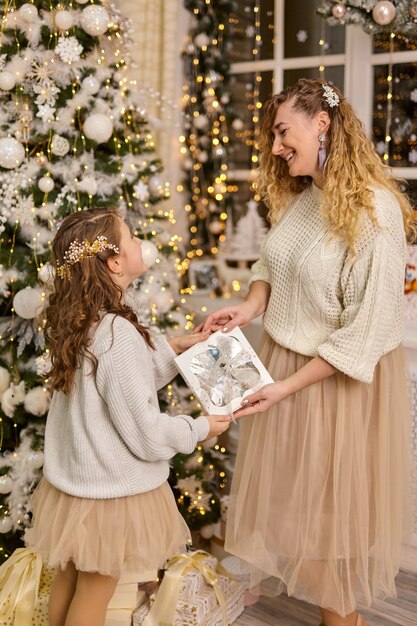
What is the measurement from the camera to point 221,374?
2.02 m

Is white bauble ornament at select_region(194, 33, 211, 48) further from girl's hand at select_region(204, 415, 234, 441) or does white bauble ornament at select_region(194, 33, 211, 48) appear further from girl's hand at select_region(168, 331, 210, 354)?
girl's hand at select_region(204, 415, 234, 441)

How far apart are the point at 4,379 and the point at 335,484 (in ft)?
4.01

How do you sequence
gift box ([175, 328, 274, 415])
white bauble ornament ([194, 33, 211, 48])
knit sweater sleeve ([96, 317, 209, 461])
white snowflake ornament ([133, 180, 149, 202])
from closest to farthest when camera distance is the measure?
knit sweater sleeve ([96, 317, 209, 461]) < gift box ([175, 328, 274, 415]) < white snowflake ornament ([133, 180, 149, 202]) < white bauble ornament ([194, 33, 211, 48])

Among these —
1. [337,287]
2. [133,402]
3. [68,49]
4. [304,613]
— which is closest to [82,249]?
[133,402]

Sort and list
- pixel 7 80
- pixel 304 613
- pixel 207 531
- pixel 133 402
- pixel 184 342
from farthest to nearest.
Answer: pixel 207 531 < pixel 304 613 < pixel 7 80 < pixel 184 342 < pixel 133 402

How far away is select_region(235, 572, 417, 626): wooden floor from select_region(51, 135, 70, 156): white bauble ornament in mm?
1720

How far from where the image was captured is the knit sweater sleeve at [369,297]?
190 cm

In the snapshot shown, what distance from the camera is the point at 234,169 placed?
12.7ft

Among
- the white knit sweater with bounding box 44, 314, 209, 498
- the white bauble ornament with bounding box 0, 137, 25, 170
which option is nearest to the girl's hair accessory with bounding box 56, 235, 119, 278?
the white knit sweater with bounding box 44, 314, 209, 498

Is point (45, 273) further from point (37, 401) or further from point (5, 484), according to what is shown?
point (5, 484)

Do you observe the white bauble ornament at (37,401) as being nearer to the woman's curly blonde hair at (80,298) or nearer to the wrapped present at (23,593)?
the wrapped present at (23,593)

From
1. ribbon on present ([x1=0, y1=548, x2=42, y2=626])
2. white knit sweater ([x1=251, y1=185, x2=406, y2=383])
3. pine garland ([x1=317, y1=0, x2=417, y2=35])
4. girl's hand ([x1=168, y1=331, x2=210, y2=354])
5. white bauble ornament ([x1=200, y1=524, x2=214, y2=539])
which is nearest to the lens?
white knit sweater ([x1=251, y1=185, x2=406, y2=383])

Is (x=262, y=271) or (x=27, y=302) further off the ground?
(x=262, y=271)

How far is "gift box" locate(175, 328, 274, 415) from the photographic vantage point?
2014 mm
